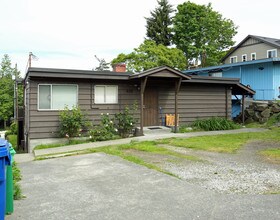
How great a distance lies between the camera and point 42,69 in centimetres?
1076

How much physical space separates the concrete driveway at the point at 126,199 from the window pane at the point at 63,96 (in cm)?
562

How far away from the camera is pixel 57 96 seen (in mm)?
11586

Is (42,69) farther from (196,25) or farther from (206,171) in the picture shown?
(196,25)

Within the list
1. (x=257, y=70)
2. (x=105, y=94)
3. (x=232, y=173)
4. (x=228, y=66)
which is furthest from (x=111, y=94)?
(x=228, y=66)

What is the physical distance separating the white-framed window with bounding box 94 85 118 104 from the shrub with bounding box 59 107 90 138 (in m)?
1.22

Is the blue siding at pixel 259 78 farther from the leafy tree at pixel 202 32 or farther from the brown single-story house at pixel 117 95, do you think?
the leafy tree at pixel 202 32

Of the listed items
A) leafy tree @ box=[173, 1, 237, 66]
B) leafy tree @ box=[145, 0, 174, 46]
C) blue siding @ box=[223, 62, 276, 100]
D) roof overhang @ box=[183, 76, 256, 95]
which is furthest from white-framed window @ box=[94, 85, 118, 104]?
leafy tree @ box=[173, 1, 237, 66]

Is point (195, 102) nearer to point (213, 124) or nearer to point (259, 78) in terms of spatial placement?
point (213, 124)

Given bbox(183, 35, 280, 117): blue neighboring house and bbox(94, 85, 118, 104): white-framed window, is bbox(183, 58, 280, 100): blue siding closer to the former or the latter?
bbox(183, 35, 280, 117): blue neighboring house

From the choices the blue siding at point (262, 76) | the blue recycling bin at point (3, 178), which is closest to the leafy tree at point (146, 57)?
the blue siding at point (262, 76)

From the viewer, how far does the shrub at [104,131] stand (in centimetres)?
1113

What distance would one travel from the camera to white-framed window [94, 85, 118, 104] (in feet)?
40.8

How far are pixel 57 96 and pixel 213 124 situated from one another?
25.9 ft

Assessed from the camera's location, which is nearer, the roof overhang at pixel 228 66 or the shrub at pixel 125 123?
the shrub at pixel 125 123
